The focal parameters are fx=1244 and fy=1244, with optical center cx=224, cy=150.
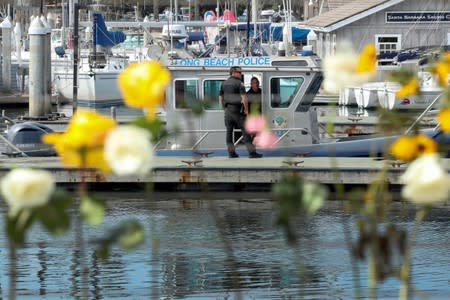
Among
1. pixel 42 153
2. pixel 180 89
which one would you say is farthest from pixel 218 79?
pixel 42 153

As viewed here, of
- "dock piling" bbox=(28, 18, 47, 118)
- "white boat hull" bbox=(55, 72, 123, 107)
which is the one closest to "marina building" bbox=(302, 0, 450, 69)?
"white boat hull" bbox=(55, 72, 123, 107)

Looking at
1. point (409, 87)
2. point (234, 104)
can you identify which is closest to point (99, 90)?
point (234, 104)

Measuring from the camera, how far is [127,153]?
3.60 m

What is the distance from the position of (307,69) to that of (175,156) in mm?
2466

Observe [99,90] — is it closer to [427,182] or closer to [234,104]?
[234,104]

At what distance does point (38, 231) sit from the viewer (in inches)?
629

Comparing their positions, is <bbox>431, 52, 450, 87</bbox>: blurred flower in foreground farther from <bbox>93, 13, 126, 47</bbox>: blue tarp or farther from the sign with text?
the sign with text

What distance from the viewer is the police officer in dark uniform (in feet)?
59.1

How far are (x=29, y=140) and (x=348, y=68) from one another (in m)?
16.5

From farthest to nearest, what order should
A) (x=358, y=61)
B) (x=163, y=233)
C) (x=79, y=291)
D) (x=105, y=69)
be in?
1. (x=105, y=69)
2. (x=163, y=233)
3. (x=79, y=291)
4. (x=358, y=61)

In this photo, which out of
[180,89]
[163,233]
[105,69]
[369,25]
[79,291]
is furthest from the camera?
[369,25]

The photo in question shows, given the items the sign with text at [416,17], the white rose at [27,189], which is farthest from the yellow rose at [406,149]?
the sign with text at [416,17]

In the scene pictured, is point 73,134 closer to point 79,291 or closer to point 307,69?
point 79,291

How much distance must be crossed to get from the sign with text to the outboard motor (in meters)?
24.1
